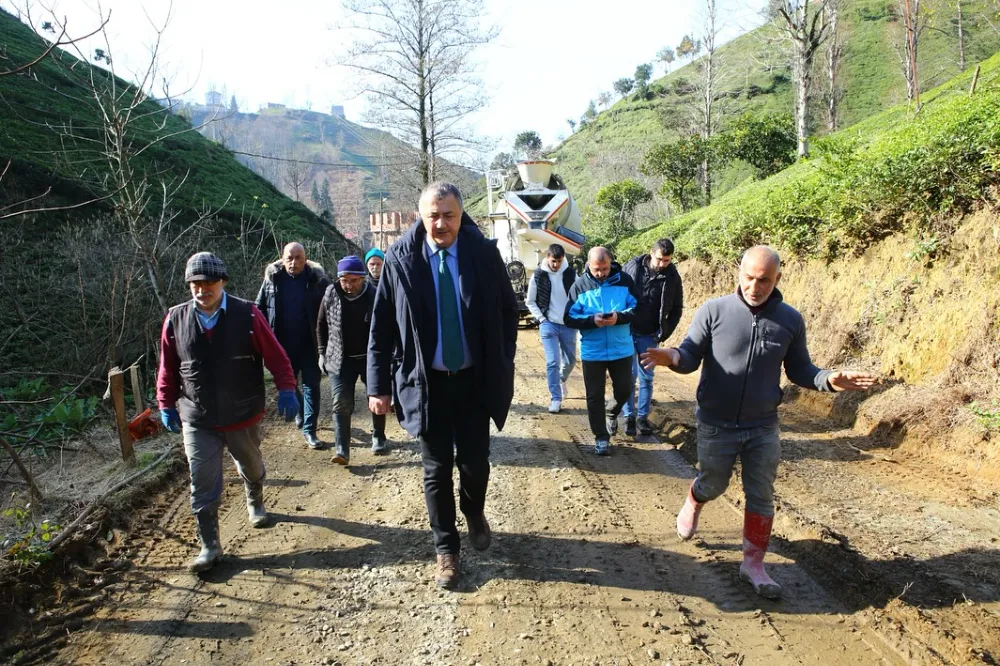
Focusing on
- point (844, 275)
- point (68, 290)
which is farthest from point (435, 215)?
point (68, 290)

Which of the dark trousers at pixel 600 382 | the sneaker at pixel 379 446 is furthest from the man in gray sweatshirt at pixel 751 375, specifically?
the sneaker at pixel 379 446

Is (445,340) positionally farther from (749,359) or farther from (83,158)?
(83,158)

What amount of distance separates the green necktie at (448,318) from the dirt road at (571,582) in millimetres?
1342

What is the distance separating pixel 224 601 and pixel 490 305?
227 centimetres

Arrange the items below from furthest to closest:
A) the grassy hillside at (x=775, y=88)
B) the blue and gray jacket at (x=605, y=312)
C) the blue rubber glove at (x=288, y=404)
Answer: the grassy hillside at (x=775, y=88)
the blue and gray jacket at (x=605, y=312)
the blue rubber glove at (x=288, y=404)

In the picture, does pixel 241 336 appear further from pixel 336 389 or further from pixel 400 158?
pixel 400 158

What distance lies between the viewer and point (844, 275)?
6.95m

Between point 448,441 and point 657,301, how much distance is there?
3.47 meters

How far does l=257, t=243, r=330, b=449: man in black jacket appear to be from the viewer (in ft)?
19.4

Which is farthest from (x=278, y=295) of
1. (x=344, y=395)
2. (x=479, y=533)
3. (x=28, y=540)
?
(x=479, y=533)

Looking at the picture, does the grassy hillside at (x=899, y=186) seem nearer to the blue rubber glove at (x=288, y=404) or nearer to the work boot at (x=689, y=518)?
the work boot at (x=689, y=518)

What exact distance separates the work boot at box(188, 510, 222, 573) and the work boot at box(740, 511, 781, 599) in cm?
321

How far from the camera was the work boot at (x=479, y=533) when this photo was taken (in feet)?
12.3

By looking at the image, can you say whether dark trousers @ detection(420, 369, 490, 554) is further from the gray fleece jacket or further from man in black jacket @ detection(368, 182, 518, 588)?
the gray fleece jacket
